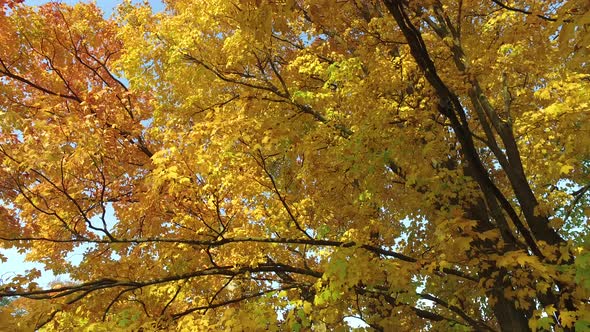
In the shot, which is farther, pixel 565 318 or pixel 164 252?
pixel 164 252

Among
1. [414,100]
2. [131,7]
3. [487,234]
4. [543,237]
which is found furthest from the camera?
[131,7]

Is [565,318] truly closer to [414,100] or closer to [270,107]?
[414,100]

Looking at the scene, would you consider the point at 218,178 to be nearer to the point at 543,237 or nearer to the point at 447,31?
the point at 447,31

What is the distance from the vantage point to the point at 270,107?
5.92 metres

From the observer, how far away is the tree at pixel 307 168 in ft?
12.9

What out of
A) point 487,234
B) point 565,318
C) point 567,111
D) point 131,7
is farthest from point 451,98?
point 131,7

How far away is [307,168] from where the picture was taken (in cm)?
589

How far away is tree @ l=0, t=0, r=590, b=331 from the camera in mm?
3928

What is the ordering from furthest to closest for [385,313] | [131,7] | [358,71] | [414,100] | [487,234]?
[131,7]
[385,313]
[358,71]
[414,100]
[487,234]

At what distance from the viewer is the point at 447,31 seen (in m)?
5.41

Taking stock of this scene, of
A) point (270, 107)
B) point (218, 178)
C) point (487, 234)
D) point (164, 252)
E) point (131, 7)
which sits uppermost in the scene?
point (131, 7)

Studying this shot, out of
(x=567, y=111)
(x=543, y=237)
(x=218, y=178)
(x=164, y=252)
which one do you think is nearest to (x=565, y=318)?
(x=543, y=237)

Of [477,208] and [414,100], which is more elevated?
[414,100]

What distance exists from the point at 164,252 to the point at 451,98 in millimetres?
3671
